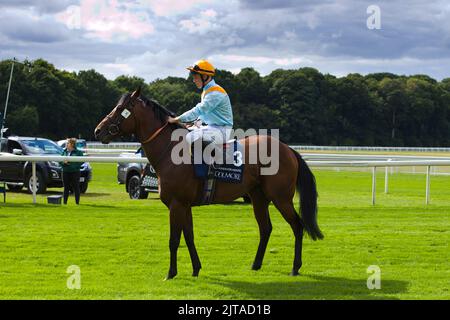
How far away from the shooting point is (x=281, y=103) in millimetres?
77750

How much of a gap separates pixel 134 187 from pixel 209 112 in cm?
1078

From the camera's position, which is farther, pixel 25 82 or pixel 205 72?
pixel 25 82

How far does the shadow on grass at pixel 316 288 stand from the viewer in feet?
22.4

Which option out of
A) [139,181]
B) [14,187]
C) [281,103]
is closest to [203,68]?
[139,181]

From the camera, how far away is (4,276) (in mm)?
7598

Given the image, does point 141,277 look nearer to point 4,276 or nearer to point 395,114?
point 4,276

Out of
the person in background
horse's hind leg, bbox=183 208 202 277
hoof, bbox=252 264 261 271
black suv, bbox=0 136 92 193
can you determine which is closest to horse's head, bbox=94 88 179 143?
horse's hind leg, bbox=183 208 202 277

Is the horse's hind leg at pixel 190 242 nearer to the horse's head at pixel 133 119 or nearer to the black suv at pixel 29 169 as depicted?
the horse's head at pixel 133 119

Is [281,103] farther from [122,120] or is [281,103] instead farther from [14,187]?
[122,120]

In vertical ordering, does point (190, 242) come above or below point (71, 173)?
below

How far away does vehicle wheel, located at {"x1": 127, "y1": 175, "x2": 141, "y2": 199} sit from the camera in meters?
18.0

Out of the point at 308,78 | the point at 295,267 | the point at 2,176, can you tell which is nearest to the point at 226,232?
the point at 295,267

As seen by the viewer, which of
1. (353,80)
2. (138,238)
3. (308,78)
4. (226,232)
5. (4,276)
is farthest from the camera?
(353,80)
